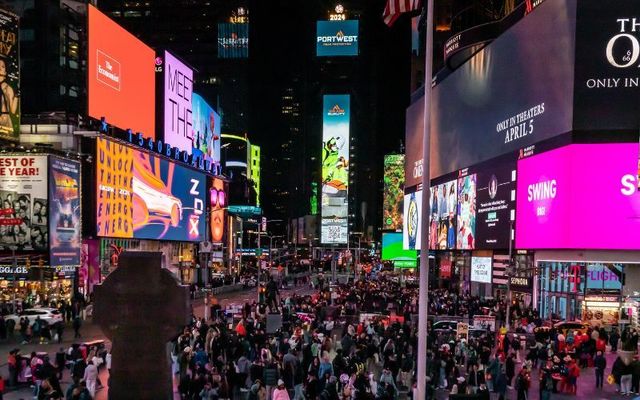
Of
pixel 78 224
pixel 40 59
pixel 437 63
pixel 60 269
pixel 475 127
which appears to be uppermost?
pixel 437 63

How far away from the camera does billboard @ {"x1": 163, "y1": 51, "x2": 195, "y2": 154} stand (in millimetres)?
75250

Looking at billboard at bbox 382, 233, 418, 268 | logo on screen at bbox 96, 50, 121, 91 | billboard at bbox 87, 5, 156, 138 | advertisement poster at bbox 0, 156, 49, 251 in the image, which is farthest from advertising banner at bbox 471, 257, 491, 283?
billboard at bbox 382, 233, 418, 268

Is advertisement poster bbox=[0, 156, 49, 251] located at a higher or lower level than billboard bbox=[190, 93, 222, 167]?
lower

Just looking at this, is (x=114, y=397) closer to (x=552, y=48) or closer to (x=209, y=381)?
(x=209, y=381)

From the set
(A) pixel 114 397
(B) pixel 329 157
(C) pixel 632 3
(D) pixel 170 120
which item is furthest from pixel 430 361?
(B) pixel 329 157

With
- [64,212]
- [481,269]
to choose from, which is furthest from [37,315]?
[481,269]

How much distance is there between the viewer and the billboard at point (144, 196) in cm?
5644

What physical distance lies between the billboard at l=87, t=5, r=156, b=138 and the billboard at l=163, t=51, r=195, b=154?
5.43 meters

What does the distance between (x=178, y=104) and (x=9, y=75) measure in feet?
111

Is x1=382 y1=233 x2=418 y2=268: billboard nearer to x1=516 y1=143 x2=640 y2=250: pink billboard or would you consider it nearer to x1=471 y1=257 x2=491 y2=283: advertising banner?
x1=471 y1=257 x2=491 y2=283: advertising banner

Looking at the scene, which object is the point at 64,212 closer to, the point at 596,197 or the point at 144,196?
the point at 144,196

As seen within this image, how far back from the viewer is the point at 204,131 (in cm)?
9138

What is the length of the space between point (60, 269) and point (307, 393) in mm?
36771

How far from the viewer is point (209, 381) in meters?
16.5
